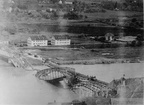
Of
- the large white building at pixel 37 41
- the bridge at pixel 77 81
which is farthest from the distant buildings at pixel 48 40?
the bridge at pixel 77 81

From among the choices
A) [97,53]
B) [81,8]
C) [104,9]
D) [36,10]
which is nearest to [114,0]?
[104,9]

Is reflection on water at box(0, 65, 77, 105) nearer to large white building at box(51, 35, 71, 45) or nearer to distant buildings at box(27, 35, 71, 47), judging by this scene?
distant buildings at box(27, 35, 71, 47)

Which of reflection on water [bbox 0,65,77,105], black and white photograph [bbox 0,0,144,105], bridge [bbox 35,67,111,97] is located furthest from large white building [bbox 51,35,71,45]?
reflection on water [bbox 0,65,77,105]

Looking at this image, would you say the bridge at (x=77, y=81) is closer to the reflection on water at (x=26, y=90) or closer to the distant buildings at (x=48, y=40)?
the reflection on water at (x=26, y=90)

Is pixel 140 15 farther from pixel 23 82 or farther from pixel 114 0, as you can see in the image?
pixel 23 82

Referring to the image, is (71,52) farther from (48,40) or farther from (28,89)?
(28,89)

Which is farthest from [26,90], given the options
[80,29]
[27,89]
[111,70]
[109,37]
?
[109,37]

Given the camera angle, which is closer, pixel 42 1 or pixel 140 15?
pixel 42 1
